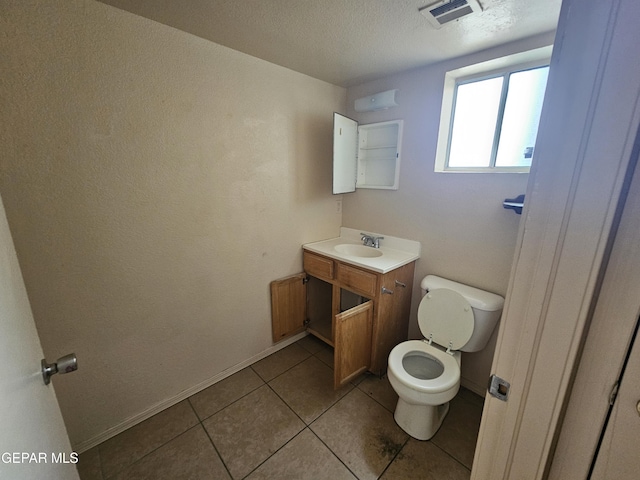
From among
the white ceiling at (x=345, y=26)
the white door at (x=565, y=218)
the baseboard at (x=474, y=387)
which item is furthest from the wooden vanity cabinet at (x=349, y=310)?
the white ceiling at (x=345, y=26)

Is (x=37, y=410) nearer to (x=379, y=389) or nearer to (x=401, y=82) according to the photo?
(x=379, y=389)

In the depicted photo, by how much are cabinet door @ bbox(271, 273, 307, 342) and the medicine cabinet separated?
867mm

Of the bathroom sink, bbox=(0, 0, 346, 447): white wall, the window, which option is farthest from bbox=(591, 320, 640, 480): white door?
bbox=(0, 0, 346, 447): white wall

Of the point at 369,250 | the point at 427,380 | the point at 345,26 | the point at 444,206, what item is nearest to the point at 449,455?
the point at 427,380

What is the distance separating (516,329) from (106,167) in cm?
176

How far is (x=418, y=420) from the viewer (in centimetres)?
146

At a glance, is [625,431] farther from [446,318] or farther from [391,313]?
[391,313]

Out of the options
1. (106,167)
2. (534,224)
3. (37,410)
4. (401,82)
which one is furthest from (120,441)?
(401,82)

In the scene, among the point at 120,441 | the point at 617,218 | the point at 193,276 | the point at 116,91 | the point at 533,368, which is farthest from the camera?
the point at 193,276

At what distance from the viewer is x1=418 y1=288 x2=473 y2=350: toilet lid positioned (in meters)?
1.57

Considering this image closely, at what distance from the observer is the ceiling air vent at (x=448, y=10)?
1089 millimetres

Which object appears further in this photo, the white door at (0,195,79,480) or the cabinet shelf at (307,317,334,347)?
the cabinet shelf at (307,317,334,347)

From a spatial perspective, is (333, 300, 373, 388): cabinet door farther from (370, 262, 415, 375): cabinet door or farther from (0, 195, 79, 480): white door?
(0, 195, 79, 480): white door

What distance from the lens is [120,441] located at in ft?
4.74
